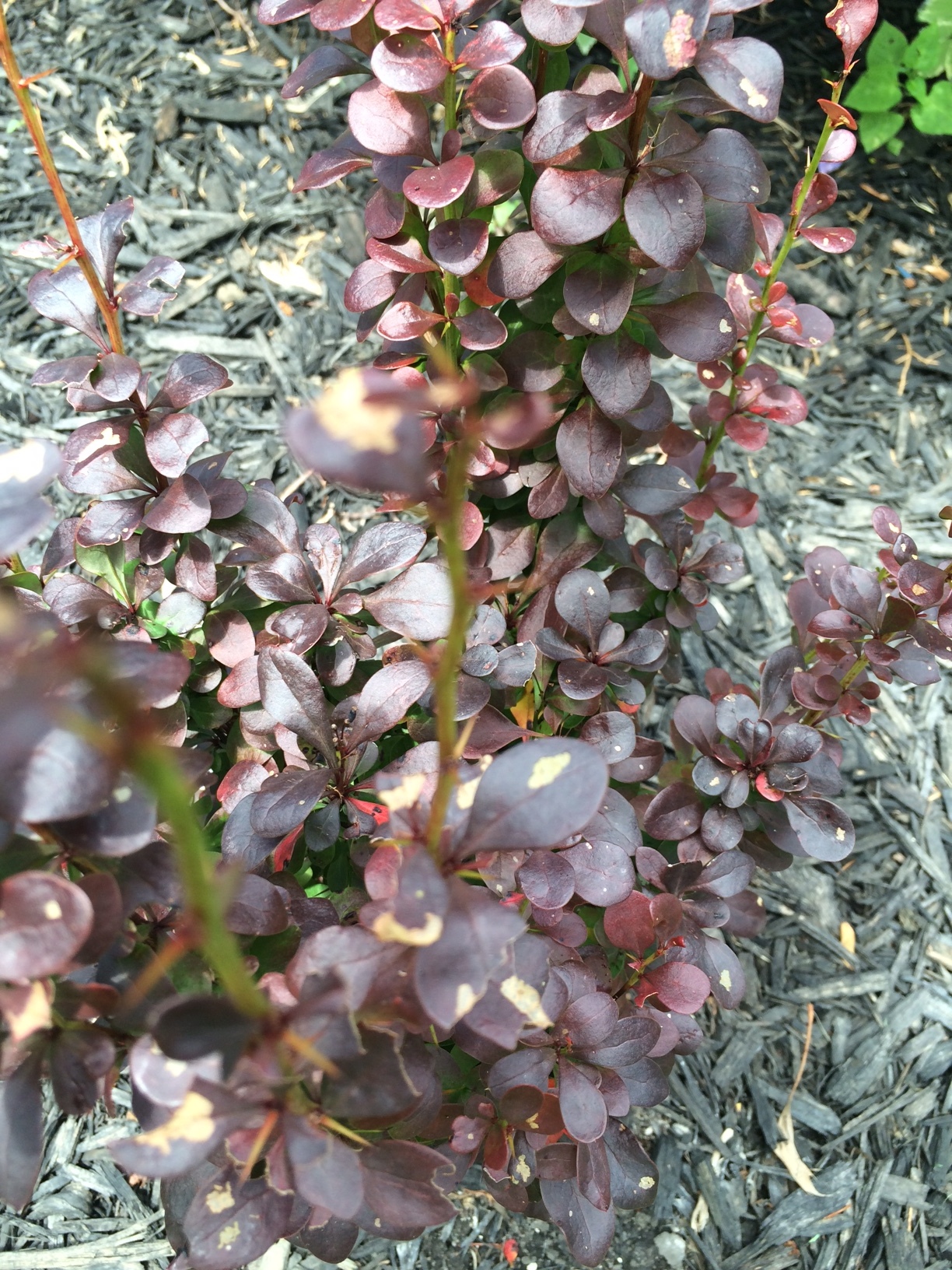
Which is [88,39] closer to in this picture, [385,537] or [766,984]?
[385,537]

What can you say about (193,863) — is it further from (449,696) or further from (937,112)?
(937,112)

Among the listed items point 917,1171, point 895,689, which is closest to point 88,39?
point 895,689

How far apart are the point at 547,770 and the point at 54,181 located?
85 cm

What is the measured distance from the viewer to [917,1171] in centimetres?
174

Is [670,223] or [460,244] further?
[460,244]

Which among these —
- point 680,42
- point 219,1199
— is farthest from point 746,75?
point 219,1199

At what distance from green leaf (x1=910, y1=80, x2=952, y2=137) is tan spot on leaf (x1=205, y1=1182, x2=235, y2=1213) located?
268 centimetres

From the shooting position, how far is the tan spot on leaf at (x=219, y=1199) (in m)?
0.88

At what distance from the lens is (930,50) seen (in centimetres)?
244

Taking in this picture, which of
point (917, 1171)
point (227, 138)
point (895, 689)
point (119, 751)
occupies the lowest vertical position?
point (917, 1171)

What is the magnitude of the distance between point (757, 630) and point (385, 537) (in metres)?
1.27

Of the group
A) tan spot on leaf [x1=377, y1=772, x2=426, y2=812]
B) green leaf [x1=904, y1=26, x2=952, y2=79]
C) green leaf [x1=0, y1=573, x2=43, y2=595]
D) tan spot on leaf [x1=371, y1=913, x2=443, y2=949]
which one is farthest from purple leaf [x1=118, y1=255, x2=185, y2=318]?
green leaf [x1=904, y1=26, x2=952, y2=79]

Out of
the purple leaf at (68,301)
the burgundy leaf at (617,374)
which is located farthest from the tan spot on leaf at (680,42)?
the purple leaf at (68,301)

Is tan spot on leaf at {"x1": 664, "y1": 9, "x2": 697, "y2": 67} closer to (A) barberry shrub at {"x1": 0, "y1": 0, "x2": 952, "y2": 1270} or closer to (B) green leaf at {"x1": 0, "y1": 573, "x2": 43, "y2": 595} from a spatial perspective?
(A) barberry shrub at {"x1": 0, "y1": 0, "x2": 952, "y2": 1270}
